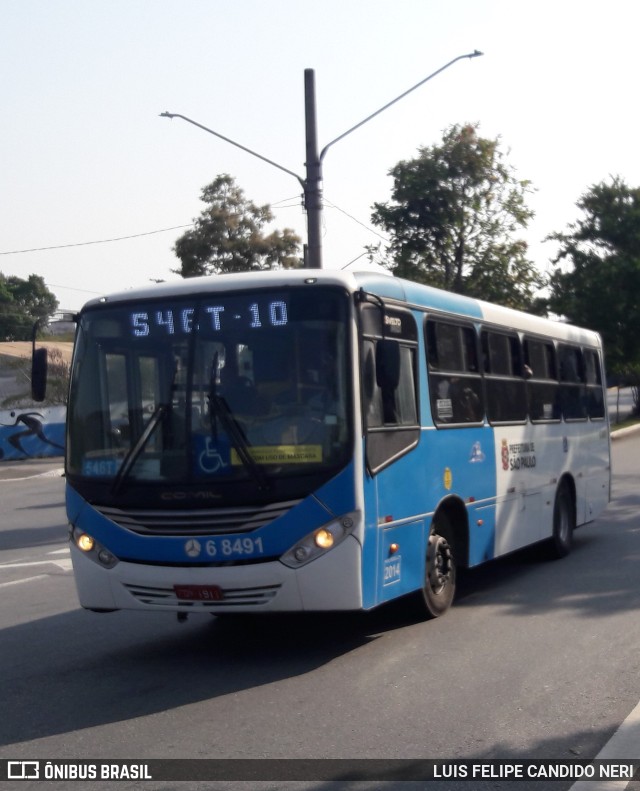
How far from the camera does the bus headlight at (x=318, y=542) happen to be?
7555 millimetres

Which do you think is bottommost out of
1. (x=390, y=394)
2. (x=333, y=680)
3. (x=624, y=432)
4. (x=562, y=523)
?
(x=333, y=680)

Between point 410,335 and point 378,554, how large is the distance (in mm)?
1992

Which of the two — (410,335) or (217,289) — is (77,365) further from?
(410,335)

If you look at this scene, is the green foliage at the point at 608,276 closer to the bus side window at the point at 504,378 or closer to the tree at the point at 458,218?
the tree at the point at 458,218

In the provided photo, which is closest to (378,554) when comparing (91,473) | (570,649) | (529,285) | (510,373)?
(570,649)

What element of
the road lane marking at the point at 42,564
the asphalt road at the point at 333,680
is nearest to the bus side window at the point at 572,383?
the asphalt road at the point at 333,680

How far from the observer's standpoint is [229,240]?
1671 inches

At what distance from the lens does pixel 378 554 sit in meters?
7.91

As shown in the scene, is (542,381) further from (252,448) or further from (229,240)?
(229,240)

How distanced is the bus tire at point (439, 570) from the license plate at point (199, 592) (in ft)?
6.51

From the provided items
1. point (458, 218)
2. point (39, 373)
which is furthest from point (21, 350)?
point (39, 373)

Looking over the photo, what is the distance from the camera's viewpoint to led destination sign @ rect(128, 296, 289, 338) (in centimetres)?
794

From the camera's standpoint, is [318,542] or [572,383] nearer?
[318,542]

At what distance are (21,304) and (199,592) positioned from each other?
89524mm
